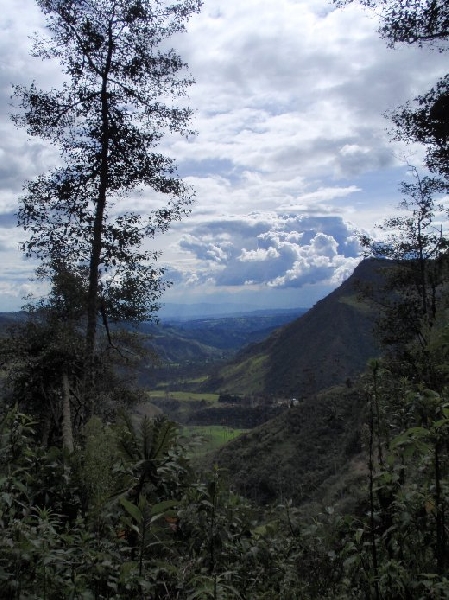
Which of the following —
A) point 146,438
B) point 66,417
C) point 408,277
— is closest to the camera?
point 146,438

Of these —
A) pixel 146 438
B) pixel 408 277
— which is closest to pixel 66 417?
pixel 146 438

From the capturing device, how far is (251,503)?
13.3 ft

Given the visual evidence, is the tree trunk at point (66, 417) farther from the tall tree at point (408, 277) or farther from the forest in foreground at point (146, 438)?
the tall tree at point (408, 277)

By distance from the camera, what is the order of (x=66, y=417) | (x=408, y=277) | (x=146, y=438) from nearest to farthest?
1. (x=146, y=438)
2. (x=66, y=417)
3. (x=408, y=277)

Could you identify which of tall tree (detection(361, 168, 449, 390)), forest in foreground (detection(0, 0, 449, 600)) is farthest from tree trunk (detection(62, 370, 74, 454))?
tall tree (detection(361, 168, 449, 390))

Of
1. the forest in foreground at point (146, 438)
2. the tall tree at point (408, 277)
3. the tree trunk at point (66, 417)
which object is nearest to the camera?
the forest in foreground at point (146, 438)

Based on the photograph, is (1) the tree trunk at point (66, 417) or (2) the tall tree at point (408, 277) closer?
(1) the tree trunk at point (66, 417)

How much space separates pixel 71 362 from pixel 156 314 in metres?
3.38

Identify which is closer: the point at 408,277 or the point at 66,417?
the point at 66,417

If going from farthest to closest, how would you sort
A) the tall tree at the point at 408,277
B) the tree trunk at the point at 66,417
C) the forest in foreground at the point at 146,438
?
1. the tall tree at the point at 408,277
2. the tree trunk at the point at 66,417
3. the forest in foreground at the point at 146,438

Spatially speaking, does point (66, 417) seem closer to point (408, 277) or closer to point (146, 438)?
point (146, 438)

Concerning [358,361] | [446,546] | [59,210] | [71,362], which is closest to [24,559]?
[446,546]

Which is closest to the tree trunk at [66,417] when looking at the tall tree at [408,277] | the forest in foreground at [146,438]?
the forest in foreground at [146,438]

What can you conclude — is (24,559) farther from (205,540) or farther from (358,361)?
(358,361)
